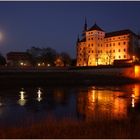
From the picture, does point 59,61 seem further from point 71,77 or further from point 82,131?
point 82,131

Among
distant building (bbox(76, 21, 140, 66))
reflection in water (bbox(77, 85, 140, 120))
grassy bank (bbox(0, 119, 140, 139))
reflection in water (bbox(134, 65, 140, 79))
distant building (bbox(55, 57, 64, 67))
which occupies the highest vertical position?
distant building (bbox(76, 21, 140, 66))

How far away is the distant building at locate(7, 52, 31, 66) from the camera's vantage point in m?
136

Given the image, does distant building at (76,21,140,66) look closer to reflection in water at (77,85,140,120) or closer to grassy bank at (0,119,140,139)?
reflection in water at (77,85,140,120)

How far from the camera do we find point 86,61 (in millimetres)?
124062

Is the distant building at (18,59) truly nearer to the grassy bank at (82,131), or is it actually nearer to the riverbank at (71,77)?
the riverbank at (71,77)

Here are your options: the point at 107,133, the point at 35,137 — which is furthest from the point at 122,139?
the point at 35,137

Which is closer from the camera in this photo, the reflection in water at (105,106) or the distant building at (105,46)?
A: the reflection in water at (105,106)

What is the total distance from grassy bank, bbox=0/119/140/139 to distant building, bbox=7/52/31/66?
119396mm

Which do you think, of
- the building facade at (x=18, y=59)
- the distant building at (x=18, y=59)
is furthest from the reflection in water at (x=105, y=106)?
the distant building at (x=18, y=59)

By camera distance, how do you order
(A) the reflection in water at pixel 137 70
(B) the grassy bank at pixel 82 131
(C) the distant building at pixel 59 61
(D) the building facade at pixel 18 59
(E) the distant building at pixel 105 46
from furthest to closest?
(D) the building facade at pixel 18 59
(C) the distant building at pixel 59 61
(E) the distant building at pixel 105 46
(A) the reflection in water at pixel 137 70
(B) the grassy bank at pixel 82 131

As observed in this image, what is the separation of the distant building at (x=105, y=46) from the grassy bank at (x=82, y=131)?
10095 cm

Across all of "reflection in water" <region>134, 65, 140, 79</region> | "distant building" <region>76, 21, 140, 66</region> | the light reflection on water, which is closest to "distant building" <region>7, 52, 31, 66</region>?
"distant building" <region>76, 21, 140, 66</region>

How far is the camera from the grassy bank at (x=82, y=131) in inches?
497

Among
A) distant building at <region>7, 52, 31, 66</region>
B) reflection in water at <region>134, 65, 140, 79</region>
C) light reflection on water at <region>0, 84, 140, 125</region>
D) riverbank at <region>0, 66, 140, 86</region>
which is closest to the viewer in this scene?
light reflection on water at <region>0, 84, 140, 125</region>
